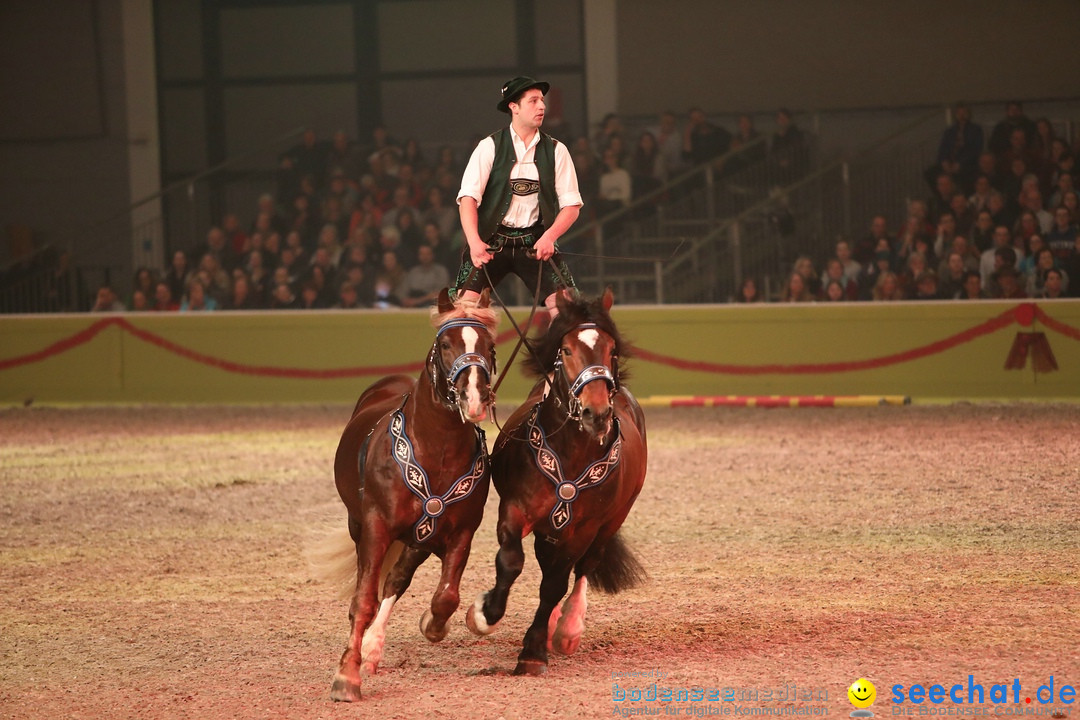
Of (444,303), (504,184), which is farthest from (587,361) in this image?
(504,184)

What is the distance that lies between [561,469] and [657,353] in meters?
9.54

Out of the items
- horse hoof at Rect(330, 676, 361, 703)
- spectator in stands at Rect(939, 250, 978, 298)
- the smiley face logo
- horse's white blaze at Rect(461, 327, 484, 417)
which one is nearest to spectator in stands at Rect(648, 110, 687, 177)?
spectator in stands at Rect(939, 250, 978, 298)

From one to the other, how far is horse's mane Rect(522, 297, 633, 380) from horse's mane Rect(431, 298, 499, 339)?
281 mm

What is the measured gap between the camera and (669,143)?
682 inches

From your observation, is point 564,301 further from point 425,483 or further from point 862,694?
point 862,694

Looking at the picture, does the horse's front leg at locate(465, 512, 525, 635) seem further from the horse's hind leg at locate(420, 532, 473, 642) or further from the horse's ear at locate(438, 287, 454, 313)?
the horse's ear at locate(438, 287, 454, 313)

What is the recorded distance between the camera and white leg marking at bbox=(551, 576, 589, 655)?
5309mm

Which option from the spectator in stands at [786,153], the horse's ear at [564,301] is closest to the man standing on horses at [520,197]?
the horse's ear at [564,301]

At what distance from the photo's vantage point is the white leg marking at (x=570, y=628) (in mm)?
5309

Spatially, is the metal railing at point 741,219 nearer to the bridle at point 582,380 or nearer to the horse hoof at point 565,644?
the horse hoof at point 565,644

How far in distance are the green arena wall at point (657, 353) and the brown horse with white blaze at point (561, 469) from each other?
28.1ft

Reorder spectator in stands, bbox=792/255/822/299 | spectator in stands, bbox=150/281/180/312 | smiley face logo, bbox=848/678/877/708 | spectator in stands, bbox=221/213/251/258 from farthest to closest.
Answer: spectator in stands, bbox=221/213/251/258 → spectator in stands, bbox=150/281/180/312 → spectator in stands, bbox=792/255/822/299 → smiley face logo, bbox=848/678/877/708

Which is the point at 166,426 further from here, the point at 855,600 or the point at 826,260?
the point at 855,600

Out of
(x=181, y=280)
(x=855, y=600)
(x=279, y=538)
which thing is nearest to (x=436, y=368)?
(x=855, y=600)
